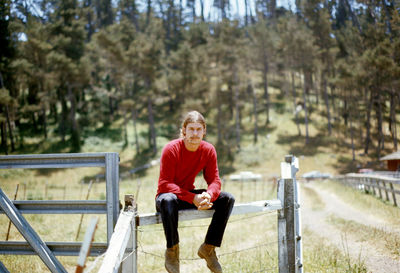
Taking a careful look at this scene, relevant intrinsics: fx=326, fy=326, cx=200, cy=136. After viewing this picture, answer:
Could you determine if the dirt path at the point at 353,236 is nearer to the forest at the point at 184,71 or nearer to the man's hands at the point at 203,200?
the man's hands at the point at 203,200

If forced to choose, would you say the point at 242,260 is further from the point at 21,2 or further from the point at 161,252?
the point at 21,2

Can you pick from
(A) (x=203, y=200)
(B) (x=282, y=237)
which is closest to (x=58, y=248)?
(A) (x=203, y=200)

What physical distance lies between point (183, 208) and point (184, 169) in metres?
0.41

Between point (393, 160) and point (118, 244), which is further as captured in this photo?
point (393, 160)

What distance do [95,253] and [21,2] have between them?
110 feet

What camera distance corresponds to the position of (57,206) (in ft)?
11.1

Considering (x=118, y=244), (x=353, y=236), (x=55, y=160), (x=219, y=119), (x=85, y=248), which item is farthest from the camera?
(x=219, y=119)

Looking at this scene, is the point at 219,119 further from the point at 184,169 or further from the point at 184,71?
the point at 184,169

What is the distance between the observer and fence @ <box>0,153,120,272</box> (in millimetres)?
3193

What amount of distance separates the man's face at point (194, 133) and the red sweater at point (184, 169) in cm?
13

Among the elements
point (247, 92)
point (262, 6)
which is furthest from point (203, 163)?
point (262, 6)

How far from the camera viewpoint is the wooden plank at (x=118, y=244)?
2.40 metres

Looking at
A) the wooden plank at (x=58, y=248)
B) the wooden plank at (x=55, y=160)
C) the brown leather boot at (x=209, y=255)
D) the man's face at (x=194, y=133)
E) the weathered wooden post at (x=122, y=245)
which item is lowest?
the brown leather boot at (x=209, y=255)

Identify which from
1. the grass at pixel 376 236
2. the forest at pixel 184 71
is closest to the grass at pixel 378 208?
the grass at pixel 376 236
